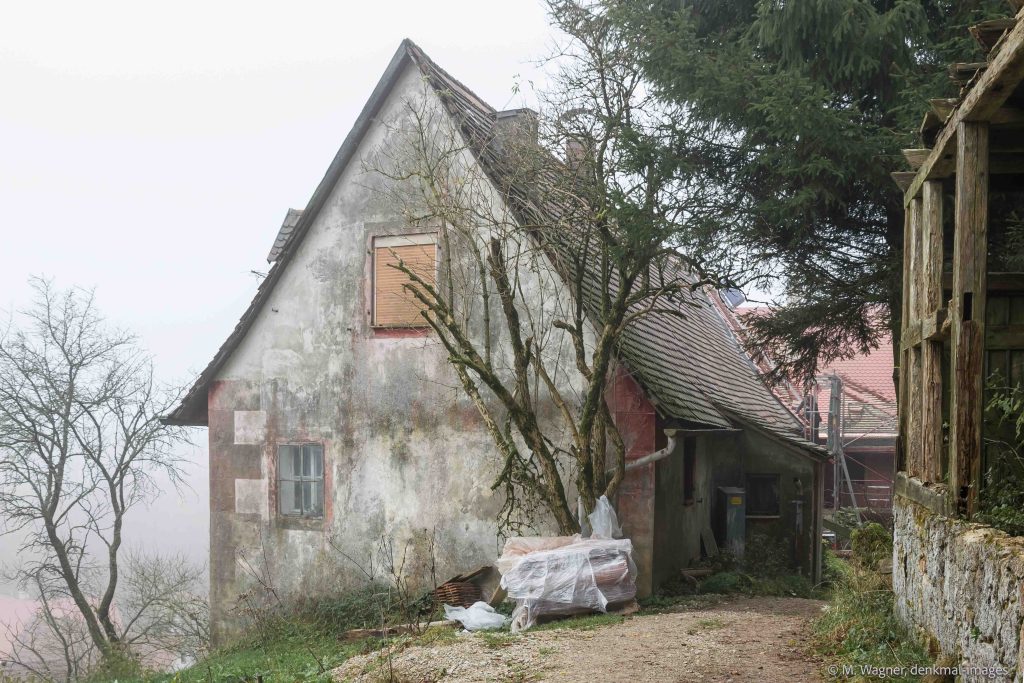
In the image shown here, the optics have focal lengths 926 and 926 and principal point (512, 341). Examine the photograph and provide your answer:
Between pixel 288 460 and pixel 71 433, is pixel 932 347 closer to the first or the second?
pixel 288 460

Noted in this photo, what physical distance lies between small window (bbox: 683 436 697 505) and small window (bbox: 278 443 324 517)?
5506mm

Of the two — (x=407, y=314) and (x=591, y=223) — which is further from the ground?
(x=591, y=223)

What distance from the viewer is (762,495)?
1677 cm

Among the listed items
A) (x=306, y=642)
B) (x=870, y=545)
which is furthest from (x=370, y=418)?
(x=870, y=545)

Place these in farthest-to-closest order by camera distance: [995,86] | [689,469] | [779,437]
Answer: [779,437]
[689,469]
[995,86]

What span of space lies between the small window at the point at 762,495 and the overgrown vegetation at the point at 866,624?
6.81 metres

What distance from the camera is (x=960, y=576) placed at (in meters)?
5.41

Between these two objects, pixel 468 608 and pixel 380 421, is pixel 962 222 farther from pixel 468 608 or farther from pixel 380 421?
pixel 380 421

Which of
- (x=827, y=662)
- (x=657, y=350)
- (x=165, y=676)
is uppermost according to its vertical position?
(x=657, y=350)

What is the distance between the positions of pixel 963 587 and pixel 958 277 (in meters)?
1.84

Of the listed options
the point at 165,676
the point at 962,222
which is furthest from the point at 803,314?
the point at 165,676

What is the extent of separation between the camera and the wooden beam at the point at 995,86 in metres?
4.86

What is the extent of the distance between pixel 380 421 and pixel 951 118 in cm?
908

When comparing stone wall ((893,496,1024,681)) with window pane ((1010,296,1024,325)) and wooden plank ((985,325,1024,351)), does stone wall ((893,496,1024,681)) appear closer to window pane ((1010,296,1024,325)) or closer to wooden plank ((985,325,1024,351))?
wooden plank ((985,325,1024,351))
